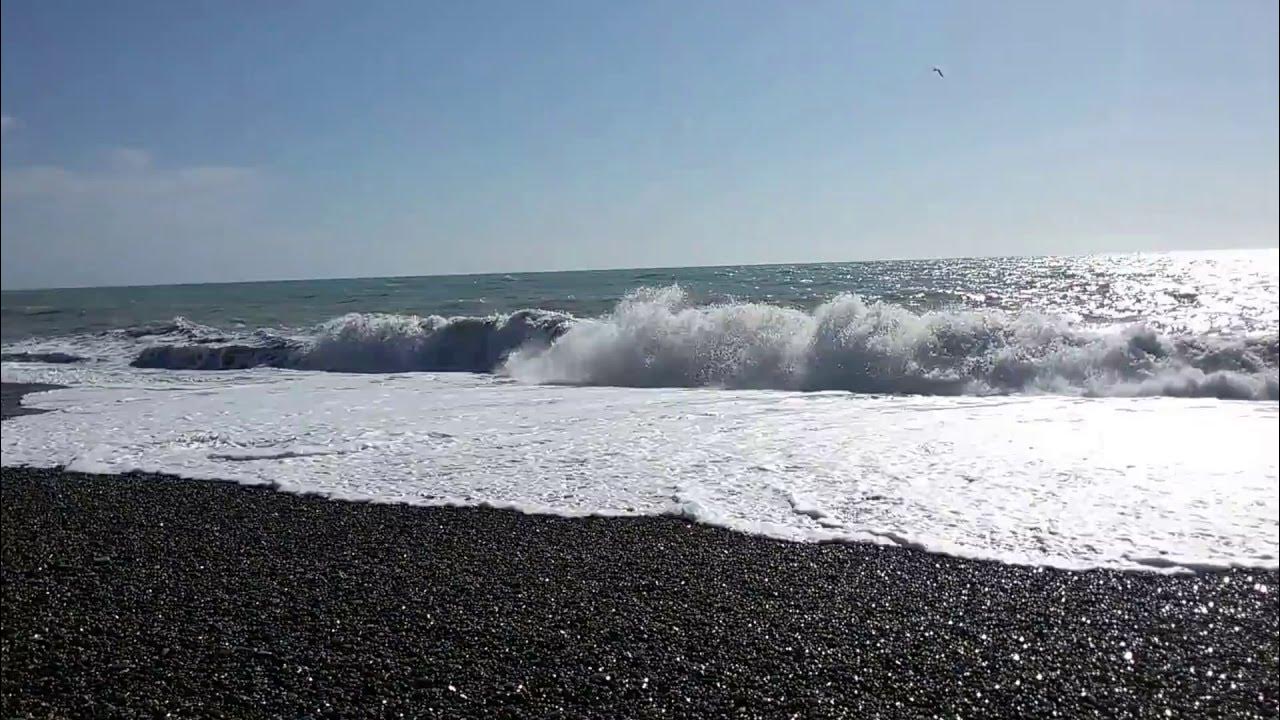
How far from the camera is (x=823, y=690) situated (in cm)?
316

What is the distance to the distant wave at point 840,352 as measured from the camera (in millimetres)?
10438

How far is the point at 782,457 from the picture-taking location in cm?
711

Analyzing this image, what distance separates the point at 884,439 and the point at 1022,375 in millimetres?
4435

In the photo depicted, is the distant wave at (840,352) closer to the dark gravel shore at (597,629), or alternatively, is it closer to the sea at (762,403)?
the sea at (762,403)

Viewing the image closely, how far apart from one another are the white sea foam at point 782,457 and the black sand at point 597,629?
0.54 m

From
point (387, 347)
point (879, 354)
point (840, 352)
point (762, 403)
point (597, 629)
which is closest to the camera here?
point (597, 629)

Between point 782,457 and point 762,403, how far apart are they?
319cm

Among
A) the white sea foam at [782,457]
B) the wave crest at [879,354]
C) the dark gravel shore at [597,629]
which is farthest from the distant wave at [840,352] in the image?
the dark gravel shore at [597,629]

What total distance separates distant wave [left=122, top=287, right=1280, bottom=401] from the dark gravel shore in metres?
6.97

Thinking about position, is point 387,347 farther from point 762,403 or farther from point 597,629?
point 597,629

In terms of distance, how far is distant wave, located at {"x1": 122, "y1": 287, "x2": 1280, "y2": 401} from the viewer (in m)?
10.4

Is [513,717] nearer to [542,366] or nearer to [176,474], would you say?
[176,474]

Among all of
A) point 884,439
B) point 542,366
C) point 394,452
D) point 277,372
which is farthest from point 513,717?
point 277,372

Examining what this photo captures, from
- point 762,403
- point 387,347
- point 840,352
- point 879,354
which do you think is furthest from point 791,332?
point 387,347
